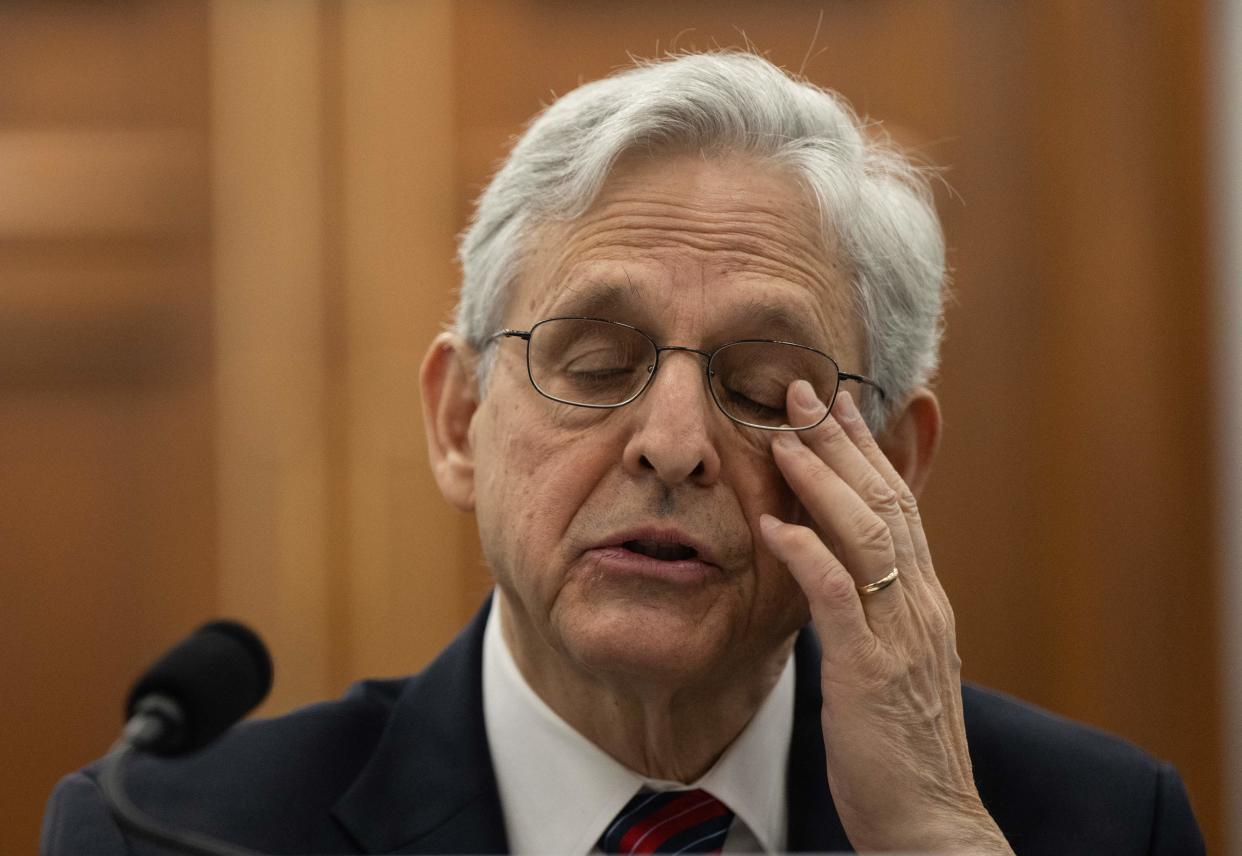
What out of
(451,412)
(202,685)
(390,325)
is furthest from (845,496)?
(390,325)

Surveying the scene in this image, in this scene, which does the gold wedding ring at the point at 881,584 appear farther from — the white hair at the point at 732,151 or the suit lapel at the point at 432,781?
the suit lapel at the point at 432,781

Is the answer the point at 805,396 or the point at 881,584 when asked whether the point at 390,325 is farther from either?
the point at 881,584

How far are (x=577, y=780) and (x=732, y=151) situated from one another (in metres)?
0.81

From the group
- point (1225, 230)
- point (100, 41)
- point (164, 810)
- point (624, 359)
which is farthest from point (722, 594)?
point (100, 41)

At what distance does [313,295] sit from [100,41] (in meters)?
0.77

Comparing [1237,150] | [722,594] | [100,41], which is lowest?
[722,594]

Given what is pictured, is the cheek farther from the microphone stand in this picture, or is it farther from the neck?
the microphone stand

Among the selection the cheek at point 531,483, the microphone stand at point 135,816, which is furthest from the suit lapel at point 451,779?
the microphone stand at point 135,816

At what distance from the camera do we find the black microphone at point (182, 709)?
870 millimetres

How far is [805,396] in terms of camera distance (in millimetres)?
1454

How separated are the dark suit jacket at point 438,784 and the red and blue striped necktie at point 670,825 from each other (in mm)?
106

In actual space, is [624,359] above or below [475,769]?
above

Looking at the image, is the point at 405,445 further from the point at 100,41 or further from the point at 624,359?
the point at 624,359

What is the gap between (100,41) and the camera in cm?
276
